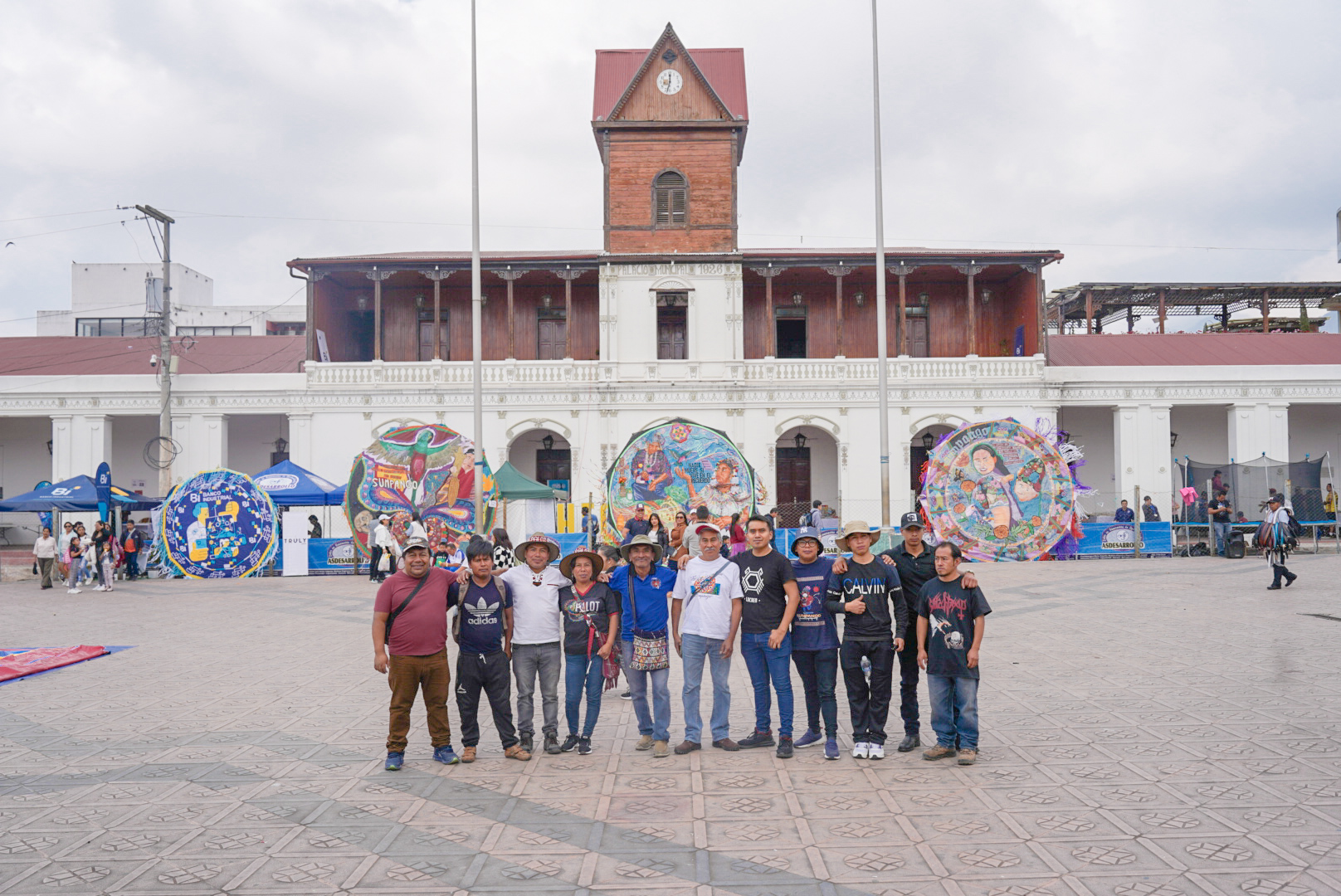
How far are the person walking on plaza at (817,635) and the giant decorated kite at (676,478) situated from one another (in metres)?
13.8

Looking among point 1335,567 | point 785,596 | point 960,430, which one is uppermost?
point 960,430

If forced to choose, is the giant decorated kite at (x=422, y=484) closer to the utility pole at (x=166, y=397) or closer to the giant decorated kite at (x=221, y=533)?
the giant decorated kite at (x=221, y=533)

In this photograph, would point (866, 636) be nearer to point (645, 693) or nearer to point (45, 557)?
point (645, 693)

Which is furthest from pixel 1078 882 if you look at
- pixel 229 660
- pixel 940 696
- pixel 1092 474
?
pixel 1092 474

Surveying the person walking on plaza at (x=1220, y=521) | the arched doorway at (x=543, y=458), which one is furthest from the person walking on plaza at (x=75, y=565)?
the person walking on plaza at (x=1220, y=521)

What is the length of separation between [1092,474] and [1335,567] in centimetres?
1285

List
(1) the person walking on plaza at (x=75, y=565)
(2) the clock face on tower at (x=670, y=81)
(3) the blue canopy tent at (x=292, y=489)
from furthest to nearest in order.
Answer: (2) the clock face on tower at (x=670, y=81) < (3) the blue canopy tent at (x=292, y=489) < (1) the person walking on plaza at (x=75, y=565)

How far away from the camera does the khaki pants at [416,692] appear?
693cm

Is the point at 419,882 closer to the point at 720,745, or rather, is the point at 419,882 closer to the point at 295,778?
the point at 295,778

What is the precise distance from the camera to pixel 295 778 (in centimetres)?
673

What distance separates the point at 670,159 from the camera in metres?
30.3

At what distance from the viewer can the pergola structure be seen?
3803 centimetres

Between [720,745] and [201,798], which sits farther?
[720,745]

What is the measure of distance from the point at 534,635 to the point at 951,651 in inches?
124
